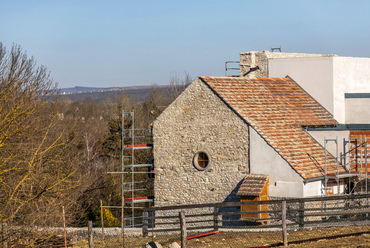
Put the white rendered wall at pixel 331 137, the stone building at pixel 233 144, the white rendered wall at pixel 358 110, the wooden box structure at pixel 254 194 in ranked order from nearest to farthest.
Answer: the wooden box structure at pixel 254 194, the stone building at pixel 233 144, the white rendered wall at pixel 331 137, the white rendered wall at pixel 358 110

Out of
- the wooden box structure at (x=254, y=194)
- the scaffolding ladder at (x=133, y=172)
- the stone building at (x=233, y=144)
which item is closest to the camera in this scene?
the wooden box structure at (x=254, y=194)

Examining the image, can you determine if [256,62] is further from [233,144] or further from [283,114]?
[233,144]

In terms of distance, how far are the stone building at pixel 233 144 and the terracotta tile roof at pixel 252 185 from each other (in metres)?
0.34

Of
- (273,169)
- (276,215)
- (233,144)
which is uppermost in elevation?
(233,144)

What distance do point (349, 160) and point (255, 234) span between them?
8.91 meters

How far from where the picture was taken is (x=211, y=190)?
82.4 ft

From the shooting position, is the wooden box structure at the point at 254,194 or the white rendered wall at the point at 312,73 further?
the white rendered wall at the point at 312,73

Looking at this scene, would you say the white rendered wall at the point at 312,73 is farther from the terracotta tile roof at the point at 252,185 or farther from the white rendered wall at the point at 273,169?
the terracotta tile roof at the point at 252,185

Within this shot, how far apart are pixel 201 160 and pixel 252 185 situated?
3176mm

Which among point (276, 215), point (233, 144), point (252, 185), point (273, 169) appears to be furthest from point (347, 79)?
point (276, 215)

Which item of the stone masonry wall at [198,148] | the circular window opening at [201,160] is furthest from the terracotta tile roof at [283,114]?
the circular window opening at [201,160]

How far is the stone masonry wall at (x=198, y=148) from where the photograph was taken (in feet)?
81.1

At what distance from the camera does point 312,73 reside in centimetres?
2875

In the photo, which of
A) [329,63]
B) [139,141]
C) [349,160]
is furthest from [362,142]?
[139,141]
